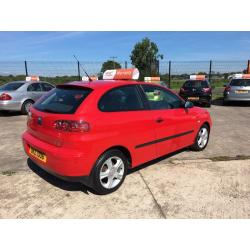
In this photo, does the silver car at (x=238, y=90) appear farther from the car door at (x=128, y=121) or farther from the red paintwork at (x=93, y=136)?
the car door at (x=128, y=121)

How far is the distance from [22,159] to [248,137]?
5.59 meters

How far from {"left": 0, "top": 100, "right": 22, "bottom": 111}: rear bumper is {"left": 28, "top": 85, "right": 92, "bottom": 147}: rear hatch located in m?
6.35

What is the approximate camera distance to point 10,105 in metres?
9.77

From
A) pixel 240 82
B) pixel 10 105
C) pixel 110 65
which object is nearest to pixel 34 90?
pixel 10 105

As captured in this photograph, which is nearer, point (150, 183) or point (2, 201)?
point (2, 201)

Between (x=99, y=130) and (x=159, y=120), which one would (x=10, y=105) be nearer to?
(x=159, y=120)

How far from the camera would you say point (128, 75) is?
33.1 feet

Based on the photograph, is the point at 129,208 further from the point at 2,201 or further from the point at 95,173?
the point at 2,201

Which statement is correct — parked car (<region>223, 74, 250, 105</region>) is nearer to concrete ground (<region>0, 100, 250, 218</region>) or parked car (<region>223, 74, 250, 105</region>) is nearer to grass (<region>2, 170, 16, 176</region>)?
concrete ground (<region>0, 100, 250, 218</region>)

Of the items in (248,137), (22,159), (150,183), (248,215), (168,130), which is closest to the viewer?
(248,215)

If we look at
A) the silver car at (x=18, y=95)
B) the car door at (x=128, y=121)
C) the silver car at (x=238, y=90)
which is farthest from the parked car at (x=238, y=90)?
the car door at (x=128, y=121)

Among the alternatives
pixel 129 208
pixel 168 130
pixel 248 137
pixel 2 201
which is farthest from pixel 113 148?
pixel 248 137

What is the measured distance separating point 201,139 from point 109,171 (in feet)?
9.03

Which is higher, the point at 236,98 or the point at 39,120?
the point at 39,120
